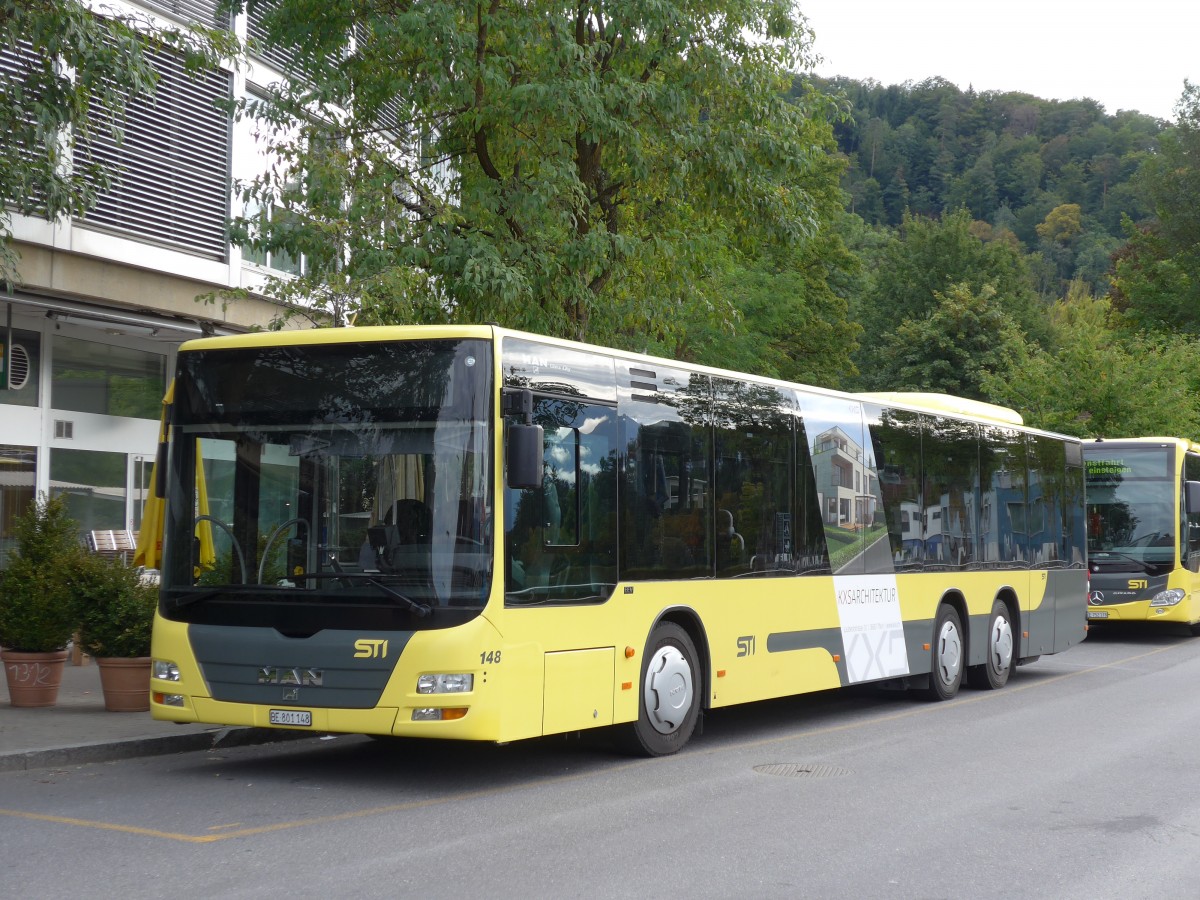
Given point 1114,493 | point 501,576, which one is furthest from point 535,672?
point 1114,493

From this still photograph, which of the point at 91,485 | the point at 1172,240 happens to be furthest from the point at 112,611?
the point at 1172,240

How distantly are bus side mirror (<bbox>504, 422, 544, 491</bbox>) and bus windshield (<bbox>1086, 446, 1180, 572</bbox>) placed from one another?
1803 cm

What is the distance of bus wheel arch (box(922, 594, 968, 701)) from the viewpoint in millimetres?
15297

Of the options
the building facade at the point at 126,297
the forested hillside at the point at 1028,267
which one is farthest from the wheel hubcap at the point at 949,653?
the building facade at the point at 126,297

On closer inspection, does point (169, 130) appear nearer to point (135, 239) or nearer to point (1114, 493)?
point (135, 239)

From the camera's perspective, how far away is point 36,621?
40.1 ft

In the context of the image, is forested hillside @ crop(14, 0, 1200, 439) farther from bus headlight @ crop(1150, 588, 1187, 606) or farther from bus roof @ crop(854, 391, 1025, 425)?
bus headlight @ crop(1150, 588, 1187, 606)

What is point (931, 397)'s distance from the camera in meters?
17.1

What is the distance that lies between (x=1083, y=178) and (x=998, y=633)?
10577 cm

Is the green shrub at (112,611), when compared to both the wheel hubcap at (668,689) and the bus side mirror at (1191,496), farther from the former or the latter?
the bus side mirror at (1191,496)

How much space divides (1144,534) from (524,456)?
1830 cm

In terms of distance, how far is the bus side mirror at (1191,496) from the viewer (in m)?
24.3

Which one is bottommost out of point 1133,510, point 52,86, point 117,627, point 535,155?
point 117,627

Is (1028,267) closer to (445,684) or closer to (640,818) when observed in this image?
(445,684)
